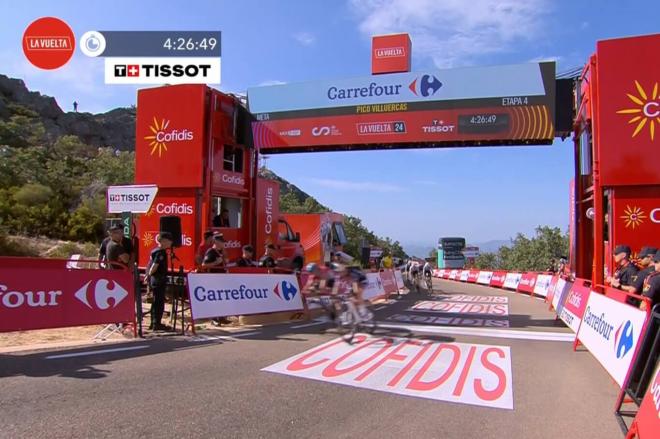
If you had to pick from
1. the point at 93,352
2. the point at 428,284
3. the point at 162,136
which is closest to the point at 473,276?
the point at 428,284

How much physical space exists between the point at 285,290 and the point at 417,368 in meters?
5.60

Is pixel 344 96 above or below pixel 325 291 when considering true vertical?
above

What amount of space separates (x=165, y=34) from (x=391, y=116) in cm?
688

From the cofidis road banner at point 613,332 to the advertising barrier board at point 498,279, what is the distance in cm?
2493

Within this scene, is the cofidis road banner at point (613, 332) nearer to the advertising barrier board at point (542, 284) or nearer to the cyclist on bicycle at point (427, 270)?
the cyclist on bicycle at point (427, 270)

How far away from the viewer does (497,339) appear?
9711 mm

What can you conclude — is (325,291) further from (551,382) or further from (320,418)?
(320,418)

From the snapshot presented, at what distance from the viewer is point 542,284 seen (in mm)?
23828

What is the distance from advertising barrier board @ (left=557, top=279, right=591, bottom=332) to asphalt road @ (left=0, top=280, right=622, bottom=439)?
1.77 metres

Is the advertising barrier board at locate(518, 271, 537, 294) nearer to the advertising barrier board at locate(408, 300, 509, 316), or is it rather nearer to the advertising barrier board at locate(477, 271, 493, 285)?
the advertising barrier board at locate(477, 271, 493, 285)

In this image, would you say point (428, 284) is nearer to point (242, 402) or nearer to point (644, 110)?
point (644, 110)

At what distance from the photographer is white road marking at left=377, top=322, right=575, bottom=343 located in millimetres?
10203

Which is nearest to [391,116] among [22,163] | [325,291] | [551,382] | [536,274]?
[325,291]

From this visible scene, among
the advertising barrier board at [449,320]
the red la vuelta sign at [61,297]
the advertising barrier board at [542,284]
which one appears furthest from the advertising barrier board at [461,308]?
the red la vuelta sign at [61,297]
